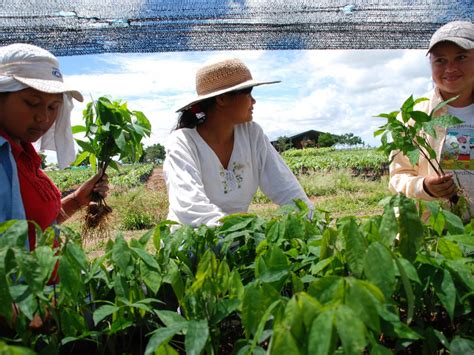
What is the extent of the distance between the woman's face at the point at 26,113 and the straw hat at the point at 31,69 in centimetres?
5

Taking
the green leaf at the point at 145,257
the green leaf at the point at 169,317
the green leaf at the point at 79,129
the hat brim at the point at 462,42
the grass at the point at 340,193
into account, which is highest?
the hat brim at the point at 462,42

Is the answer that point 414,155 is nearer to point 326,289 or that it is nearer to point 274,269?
point 274,269

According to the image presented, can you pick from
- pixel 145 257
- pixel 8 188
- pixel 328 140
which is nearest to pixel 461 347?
pixel 145 257

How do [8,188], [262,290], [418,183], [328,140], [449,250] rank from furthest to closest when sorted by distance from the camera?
1. [328,140]
2. [418,183]
3. [8,188]
4. [449,250]
5. [262,290]

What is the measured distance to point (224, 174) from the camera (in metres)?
2.05

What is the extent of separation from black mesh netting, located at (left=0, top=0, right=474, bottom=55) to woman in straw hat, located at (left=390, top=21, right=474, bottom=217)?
3.16 meters

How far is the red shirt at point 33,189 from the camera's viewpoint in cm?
159

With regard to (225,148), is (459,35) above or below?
above

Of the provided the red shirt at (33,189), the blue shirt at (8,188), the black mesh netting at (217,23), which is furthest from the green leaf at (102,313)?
the black mesh netting at (217,23)

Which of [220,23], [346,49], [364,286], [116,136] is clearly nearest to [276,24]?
[220,23]

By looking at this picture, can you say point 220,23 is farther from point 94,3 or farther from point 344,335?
point 344,335

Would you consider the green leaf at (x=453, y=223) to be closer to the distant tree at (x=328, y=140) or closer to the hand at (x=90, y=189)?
the hand at (x=90, y=189)

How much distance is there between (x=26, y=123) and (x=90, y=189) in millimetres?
625

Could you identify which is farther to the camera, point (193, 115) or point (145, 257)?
point (193, 115)
